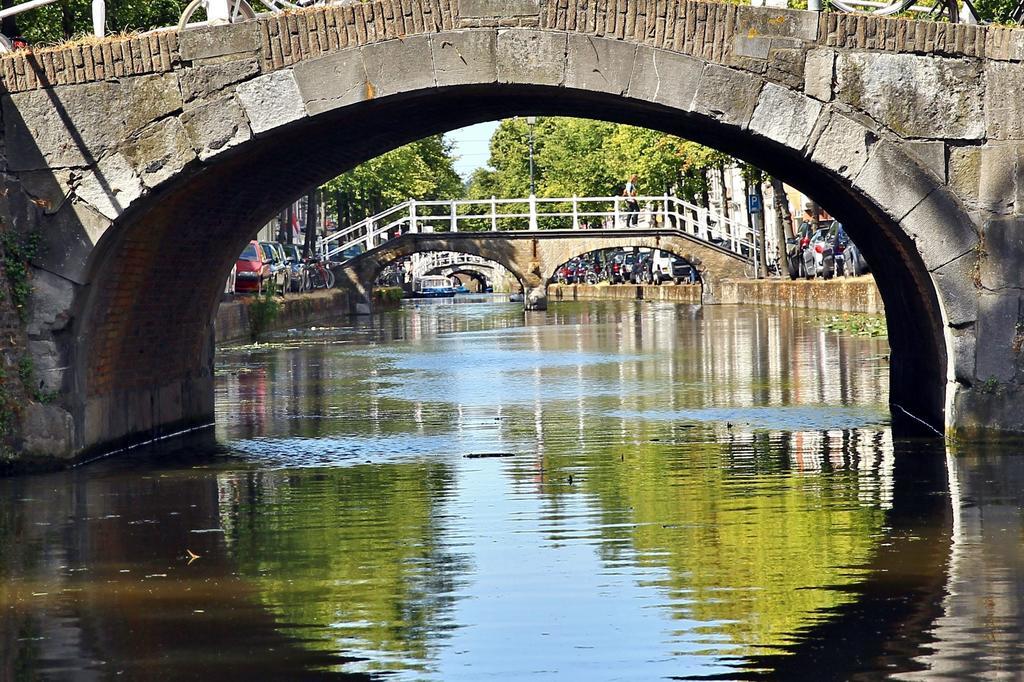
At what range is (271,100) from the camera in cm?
1350

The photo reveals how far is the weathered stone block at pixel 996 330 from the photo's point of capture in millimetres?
13602

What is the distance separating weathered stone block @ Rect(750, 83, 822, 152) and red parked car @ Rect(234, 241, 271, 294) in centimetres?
3028

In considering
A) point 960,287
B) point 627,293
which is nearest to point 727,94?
point 960,287

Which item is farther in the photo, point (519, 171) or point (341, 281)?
point (519, 171)

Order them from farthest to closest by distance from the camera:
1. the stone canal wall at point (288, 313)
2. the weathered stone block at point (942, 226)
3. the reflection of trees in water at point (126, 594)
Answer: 1. the stone canal wall at point (288, 313)
2. the weathered stone block at point (942, 226)
3. the reflection of trees in water at point (126, 594)

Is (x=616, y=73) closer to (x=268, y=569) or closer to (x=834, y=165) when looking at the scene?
(x=834, y=165)

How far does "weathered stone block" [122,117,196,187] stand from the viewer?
1357 cm

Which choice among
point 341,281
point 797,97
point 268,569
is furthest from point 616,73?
point 341,281

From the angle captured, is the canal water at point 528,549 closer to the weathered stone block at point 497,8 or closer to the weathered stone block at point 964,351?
the weathered stone block at point 964,351

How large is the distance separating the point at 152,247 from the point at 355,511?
13.7ft

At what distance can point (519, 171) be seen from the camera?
9725 centimetres

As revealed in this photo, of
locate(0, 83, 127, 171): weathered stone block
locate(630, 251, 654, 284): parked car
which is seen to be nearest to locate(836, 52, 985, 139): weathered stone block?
locate(0, 83, 127, 171): weathered stone block

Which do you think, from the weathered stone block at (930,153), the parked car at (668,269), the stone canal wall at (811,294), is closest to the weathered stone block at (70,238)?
the weathered stone block at (930,153)

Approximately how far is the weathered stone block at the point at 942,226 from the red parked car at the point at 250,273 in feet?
100
